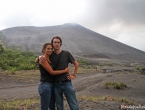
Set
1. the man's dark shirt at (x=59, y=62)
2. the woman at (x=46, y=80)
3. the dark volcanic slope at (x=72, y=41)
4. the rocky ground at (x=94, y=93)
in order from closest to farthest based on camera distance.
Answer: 1. the woman at (x=46, y=80)
2. the man's dark shirt at (x=59, y=62)
3. the rocky ground at (x=94, y=93)
4. the dark volcanic slope at (x=72, y=41)

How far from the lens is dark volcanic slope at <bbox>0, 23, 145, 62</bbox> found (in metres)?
80.5

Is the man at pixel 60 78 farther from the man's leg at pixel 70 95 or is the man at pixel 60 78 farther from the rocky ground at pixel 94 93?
the rocky ground at pixel 94 93

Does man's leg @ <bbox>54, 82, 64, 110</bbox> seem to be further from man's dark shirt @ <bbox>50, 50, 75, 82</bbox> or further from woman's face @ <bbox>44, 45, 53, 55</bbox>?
woman's face @ <bbox>44, 45, 53, 55</bbox>

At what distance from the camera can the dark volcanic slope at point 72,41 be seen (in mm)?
80500

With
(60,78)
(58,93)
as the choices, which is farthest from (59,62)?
(58,93)

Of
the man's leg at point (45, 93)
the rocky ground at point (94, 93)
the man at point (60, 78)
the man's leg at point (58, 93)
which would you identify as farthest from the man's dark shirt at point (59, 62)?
the rocky ground at point (94, 93)

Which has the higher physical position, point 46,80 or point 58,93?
point 46,80

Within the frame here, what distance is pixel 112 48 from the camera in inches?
3674

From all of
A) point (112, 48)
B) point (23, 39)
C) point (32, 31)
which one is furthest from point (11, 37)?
point (112, 48)

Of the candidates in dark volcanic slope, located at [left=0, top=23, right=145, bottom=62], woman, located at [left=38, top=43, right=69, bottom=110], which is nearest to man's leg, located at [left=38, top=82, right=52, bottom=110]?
woman, located at [left=38, top=43, right=69, bottom=110]

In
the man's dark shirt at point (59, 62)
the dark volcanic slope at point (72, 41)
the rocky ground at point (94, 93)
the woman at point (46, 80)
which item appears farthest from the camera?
the dark volcanic slope at point (72, 41)

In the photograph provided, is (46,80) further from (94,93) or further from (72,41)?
(72,41)

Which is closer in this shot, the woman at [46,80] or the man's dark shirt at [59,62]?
the woman at [46,80]

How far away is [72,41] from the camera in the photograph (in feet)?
291
